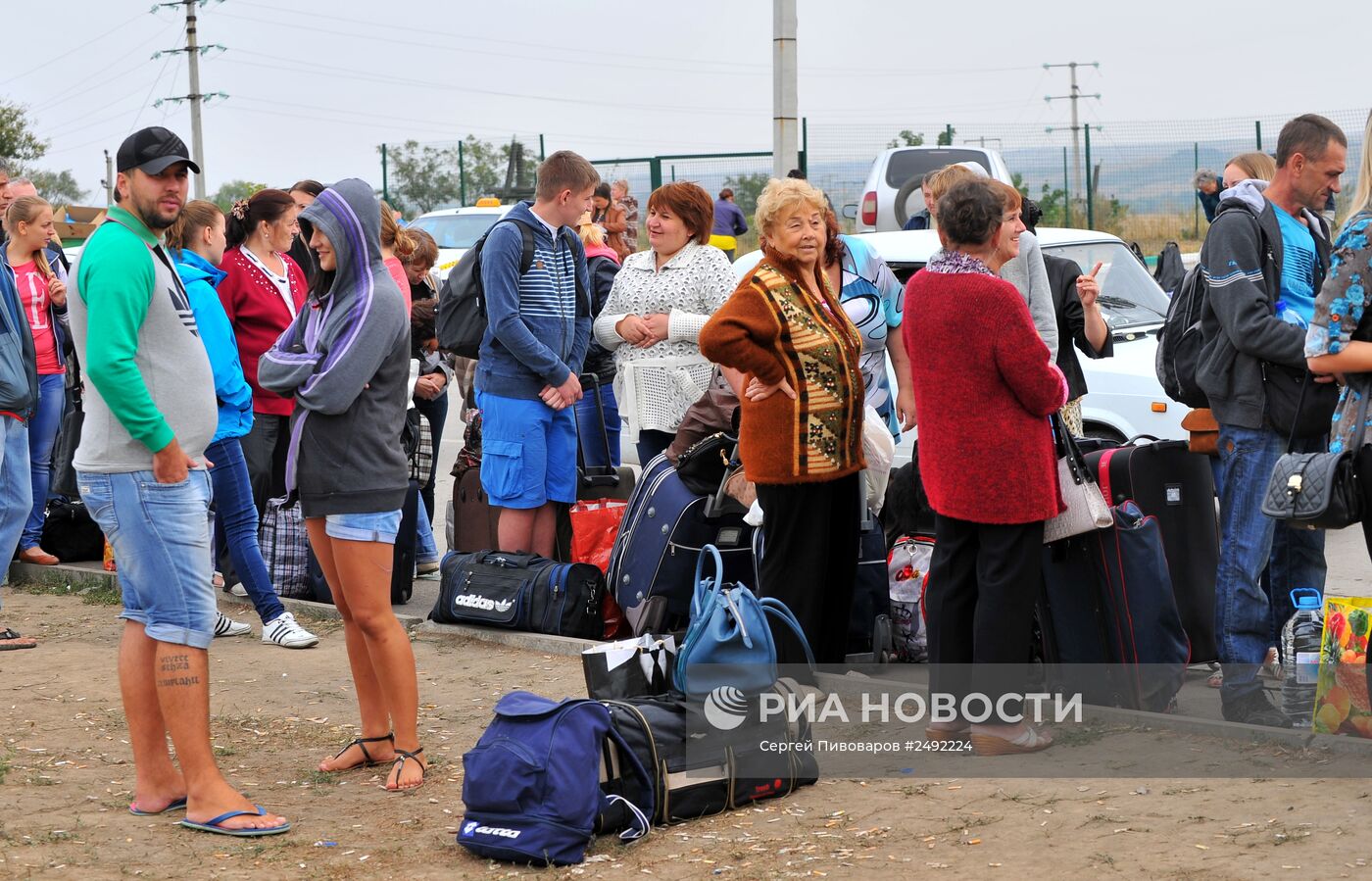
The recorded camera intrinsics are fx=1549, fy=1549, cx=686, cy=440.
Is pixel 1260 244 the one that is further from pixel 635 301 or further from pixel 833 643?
pixel 635 301

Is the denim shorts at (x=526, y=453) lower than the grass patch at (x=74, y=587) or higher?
higher

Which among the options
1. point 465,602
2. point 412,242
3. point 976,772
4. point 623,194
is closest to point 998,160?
point 623,194

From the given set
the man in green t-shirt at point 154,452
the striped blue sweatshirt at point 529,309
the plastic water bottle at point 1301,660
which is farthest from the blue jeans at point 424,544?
the plastic water bottle at point 1301,660

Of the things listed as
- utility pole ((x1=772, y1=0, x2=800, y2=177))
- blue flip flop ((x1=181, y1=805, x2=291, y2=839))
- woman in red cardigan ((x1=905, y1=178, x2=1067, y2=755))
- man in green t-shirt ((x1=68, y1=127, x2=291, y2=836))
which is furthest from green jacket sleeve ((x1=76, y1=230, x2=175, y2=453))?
utility pole ((x1=772, y1=0, x2=800, y2=177))

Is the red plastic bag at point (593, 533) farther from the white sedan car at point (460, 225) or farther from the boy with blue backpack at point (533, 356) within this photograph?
the white sedan car at point (460, 225)

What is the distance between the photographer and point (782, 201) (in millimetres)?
5957

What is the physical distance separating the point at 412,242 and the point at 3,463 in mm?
2393

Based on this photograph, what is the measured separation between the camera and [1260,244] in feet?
18.2

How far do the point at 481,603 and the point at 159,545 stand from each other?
2.68m

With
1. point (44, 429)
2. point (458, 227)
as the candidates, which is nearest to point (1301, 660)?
point (44, 429)

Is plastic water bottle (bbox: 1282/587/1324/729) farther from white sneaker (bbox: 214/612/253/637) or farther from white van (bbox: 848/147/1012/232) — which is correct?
white van (bbox: 848/147/1012/232)

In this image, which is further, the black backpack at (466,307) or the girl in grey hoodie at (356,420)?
the black backpack at (466,307)

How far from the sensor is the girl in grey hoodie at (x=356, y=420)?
507 cm

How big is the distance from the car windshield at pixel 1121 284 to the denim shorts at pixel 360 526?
18.5 feet
